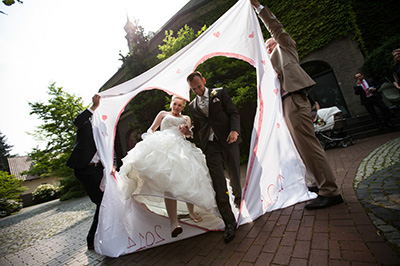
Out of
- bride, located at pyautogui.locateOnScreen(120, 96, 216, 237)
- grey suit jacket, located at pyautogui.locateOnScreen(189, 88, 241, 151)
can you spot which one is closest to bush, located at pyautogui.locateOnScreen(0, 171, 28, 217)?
bride, located at pyautogui.locateOnScreen(120, 96, 216, 237)

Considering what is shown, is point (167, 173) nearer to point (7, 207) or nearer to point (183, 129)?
point (183, 129)

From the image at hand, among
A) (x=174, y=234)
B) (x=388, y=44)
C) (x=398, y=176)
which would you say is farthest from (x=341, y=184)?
(x=388, y=44)

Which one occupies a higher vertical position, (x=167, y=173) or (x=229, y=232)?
(x=167, y=173)

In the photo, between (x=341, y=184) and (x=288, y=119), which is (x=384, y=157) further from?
(x=288, y=119)

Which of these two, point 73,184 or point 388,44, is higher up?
point 388,44

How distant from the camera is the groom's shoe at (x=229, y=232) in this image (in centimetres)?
233

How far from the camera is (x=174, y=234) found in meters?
2.42

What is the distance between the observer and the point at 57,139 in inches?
595

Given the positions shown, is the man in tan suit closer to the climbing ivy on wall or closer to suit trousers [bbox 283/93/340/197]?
suit trousers [bbox 283/93/340/197]

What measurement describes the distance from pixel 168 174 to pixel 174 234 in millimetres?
776

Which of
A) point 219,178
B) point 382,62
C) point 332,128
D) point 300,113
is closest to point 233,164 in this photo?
point 219,178

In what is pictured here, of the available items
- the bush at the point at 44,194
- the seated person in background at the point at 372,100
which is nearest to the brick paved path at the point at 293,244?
the seated person in background at the point at 372,100

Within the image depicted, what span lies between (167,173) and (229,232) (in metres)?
1.09

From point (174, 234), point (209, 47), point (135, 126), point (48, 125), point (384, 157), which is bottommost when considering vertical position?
point (384, 157)
